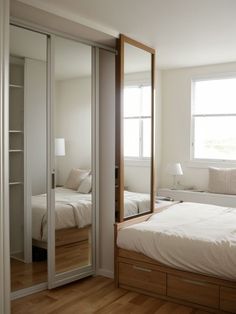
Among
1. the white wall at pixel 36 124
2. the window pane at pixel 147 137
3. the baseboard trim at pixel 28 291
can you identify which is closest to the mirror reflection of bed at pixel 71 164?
the white wall at pixel 36 124

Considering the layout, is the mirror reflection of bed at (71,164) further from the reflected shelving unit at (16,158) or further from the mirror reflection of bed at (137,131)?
the mirror reflection of bed at (137,131)

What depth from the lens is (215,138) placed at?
5371 mm

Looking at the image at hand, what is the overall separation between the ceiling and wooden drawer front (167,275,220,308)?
7.56 feet

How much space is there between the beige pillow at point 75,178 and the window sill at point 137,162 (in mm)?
456

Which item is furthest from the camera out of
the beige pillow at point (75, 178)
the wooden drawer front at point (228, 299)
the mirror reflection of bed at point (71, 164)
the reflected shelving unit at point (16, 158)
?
the beige pillow at point (75, 178)

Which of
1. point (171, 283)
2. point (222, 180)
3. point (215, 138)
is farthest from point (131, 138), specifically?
point (215, 138)

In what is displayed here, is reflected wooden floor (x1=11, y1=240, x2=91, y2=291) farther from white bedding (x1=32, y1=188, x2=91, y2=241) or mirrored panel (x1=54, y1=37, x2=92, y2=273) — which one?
white bedding (x1=32, y1=188, x2=91, y2=241)

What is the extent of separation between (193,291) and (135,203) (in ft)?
3.91

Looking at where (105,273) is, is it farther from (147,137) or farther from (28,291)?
(147,137)

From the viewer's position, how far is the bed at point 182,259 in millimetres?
2957

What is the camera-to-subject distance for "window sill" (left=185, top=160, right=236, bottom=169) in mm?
5195

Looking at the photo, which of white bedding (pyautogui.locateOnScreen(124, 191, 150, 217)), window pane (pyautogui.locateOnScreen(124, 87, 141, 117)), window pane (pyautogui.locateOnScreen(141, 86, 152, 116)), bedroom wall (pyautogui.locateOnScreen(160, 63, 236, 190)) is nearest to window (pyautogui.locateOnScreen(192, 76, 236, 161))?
bedroom wall (pyautogui.locateOnScreen(160, 63, 236, 190))

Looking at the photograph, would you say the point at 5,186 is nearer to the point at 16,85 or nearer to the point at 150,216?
the point at 16,85

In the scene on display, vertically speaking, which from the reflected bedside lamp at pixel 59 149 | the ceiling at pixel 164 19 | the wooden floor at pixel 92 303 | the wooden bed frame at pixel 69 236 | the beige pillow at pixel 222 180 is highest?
the ceiling at pixel 164 19
